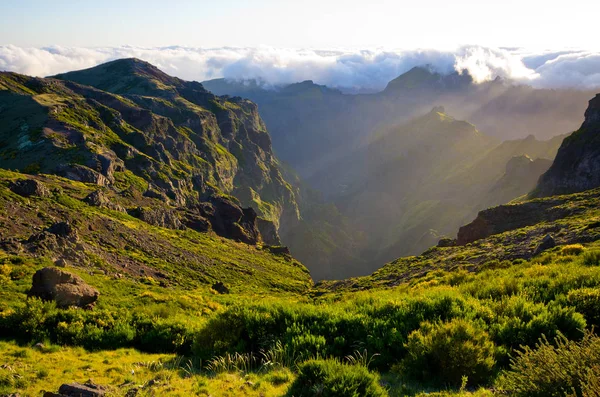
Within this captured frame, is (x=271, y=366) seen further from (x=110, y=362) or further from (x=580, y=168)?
(x=580, y=168)

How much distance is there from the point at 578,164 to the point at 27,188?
153397mm

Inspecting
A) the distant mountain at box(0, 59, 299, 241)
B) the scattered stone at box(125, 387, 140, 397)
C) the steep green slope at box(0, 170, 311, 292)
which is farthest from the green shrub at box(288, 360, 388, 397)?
the distant mountain at box(0, 59, 299, 241)

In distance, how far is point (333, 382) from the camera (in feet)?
27.8

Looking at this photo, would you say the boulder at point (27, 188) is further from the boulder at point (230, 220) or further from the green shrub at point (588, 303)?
the green shrub at point (588, 303)

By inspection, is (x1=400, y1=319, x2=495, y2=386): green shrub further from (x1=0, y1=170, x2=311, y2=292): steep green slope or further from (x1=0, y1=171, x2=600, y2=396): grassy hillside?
(x1=0, y1=170, x2=311, y2=292): steep green slope

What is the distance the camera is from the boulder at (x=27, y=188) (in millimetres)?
66188

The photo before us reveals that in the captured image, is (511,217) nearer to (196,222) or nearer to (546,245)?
(546,245)

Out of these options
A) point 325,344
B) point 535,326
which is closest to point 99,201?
point 325,344

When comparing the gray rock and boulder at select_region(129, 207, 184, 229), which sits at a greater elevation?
the gray rock

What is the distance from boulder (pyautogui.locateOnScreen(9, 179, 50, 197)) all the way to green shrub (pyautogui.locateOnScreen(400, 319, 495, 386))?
76710 millimetres

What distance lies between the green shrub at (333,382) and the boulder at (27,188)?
7548 cm

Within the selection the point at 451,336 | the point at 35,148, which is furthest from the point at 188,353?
the point at 35,148

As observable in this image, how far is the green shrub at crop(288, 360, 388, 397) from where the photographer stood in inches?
326

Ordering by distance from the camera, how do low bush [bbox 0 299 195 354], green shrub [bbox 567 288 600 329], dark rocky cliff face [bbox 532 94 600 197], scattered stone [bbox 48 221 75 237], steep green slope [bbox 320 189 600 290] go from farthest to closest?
dark rocky cliff face [bbox 532 94 600 197] → scattered stone [bbox 48 221 75 237] → steep green slope [bbox 320 189 600 290] → low bush [bbox 0 299 195 354] → green shrub [bbox 567 288 600 329]
